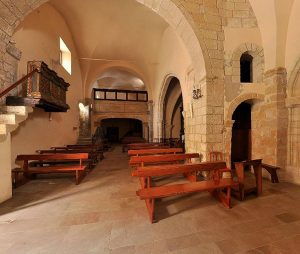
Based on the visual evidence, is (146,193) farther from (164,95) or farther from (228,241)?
(164,95)

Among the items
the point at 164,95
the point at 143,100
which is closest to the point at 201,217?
the point at 164,95

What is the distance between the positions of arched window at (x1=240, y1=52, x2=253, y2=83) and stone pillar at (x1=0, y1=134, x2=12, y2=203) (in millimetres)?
6009

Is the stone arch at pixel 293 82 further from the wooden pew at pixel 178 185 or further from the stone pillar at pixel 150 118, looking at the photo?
the stone pillar at pixel 150 118

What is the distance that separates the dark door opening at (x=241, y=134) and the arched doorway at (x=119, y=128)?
1280cm

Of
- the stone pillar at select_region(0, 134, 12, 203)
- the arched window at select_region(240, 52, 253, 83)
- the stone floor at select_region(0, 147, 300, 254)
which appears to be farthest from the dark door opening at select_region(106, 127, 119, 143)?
the stone pillar at select_region(0, 134, 12, 203)

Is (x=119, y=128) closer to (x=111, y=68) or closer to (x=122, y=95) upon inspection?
(x=122, y=95)

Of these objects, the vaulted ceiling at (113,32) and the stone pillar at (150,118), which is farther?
the stone pillar at (150,118)

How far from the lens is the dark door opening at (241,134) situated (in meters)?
5.22

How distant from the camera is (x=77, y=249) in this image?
178 cm

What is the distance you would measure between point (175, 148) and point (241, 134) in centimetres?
212

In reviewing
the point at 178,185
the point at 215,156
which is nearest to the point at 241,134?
the point at 215,156

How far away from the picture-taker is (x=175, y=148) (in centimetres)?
517

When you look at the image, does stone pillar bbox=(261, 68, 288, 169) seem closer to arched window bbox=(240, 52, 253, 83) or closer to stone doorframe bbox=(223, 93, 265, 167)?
stone doorframe bbox=(223, 93, 265, 167)

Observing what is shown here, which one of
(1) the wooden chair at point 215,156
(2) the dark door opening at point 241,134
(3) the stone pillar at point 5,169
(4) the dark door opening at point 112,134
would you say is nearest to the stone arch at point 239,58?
(2) the dark door opening at point 241,134
